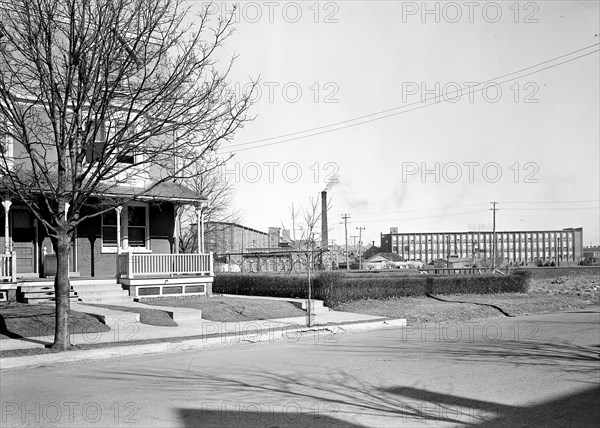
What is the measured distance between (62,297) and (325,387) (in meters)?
6.56

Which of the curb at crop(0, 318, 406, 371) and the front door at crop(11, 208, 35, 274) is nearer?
the curb at crop(0, 318, 406, 371)

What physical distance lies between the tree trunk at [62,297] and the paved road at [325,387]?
1.03 metres

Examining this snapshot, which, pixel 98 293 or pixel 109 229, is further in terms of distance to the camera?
pixel 109 229

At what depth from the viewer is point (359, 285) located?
24828 millimetres

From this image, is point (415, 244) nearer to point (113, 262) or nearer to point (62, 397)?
point (113, 262)

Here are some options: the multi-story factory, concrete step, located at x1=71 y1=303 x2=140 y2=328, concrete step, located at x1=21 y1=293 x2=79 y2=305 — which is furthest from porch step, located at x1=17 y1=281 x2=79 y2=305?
the multi-story factory

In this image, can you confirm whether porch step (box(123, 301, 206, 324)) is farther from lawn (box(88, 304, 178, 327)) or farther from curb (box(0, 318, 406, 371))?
curb (box(0, 318, 406, 371))

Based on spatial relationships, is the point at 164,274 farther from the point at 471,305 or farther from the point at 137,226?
the point at 471,305

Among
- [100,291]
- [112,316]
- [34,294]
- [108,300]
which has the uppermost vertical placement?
[34,294]

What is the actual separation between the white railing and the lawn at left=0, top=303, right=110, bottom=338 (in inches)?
212

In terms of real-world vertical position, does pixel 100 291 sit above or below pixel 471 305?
above

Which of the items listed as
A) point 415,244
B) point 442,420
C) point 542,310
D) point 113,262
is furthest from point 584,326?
point 415,244

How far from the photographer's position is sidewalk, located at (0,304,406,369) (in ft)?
43.0

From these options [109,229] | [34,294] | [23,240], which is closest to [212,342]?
[34,294]
